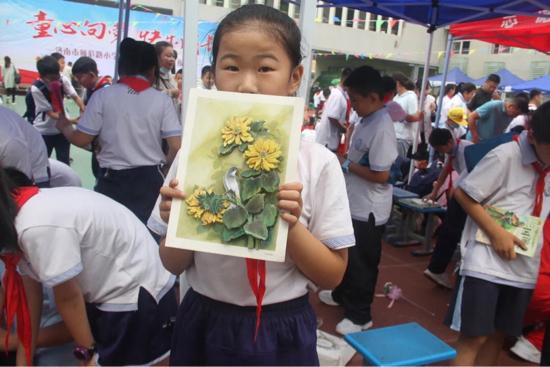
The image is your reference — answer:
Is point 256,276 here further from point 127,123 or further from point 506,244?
point 127,123

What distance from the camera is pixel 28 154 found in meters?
2.47

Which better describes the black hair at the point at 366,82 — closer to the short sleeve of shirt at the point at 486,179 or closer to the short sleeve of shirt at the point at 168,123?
the short sleeve of shirt at the point at 486,179

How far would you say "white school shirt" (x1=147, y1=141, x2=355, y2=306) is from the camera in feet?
3.53

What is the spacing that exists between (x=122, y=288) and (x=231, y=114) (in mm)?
1018

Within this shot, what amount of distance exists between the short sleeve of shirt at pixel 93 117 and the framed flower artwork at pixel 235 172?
1.97 metres

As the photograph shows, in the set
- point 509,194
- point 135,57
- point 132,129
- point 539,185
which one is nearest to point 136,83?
point 135,57

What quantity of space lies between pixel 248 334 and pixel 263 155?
1.48 ft

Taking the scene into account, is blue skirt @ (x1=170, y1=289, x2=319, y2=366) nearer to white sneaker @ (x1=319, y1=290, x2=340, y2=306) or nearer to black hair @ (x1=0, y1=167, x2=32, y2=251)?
black hair @ (x1=0, y1=167, x2=32, y2=251)

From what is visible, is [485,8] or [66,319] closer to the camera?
[66,319]

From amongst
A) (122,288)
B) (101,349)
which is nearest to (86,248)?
(122,288)

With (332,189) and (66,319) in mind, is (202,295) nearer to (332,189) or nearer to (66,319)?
(332,189)

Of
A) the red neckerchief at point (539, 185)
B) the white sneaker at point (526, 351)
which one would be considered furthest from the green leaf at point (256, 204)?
the white sneaker at point (526, 351)

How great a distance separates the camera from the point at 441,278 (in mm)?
3945

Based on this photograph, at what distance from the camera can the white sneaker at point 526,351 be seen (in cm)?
281
